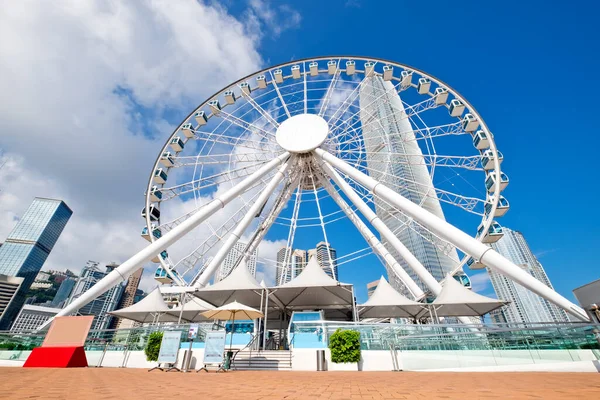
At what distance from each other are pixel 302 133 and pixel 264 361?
1339 centimetres

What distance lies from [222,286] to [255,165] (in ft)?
28.3

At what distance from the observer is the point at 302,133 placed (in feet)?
61.4

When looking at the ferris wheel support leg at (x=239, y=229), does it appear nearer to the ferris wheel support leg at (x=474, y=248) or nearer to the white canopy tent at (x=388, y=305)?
the ferris wheel support leg at (x=474, y=248)

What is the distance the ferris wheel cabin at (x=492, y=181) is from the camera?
1507 centimetres

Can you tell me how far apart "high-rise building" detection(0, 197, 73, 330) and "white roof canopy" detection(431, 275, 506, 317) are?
137013 mm

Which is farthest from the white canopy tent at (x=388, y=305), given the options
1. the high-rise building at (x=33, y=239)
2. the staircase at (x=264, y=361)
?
the high-rise building at (x=33, y=239)

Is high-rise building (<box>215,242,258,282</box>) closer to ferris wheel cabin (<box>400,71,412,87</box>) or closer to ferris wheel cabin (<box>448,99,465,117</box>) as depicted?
ferris wheel cabin (<box>400,71,412,87</box>)

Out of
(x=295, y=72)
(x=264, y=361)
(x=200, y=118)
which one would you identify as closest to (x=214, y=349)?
(x=264, y=361)

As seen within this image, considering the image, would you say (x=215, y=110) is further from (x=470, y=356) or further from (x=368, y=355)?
(x=470, y=356)

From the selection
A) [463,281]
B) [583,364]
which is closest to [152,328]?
[583,364]

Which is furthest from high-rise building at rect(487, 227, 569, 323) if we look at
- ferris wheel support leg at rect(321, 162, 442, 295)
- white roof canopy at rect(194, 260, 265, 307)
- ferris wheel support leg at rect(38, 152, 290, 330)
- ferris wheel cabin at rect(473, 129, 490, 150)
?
white roof canopy at rect(194, 260, 265, 307)

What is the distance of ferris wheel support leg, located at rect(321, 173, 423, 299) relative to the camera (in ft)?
52.3

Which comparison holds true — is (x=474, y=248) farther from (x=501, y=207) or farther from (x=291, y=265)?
(x=291, y=265)

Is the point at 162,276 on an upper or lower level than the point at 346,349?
upper
